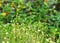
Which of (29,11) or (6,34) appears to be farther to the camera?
(29,11)

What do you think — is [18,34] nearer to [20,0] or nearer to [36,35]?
[36,35]

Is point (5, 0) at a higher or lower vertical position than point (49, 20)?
higher

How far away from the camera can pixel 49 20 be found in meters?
5.41

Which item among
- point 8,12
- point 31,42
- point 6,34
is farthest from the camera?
point 8,12

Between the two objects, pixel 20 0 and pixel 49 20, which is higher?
pixel 20 0

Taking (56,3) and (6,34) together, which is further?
(56,3)

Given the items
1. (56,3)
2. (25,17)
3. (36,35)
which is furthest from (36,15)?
(36,35)

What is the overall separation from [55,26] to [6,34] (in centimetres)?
148

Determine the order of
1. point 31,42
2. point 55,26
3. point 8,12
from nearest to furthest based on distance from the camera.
Answer: point 31,42 < point 55,26 < point 8,12

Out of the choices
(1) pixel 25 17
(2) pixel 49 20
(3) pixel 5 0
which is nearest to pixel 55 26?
(2) pixel 49 20

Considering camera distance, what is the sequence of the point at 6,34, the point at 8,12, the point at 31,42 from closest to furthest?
the point at 31,42, the point at 6,34, the point at 8,12

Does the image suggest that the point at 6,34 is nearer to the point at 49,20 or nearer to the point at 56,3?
the point at 49,20

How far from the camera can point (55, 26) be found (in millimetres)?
5285

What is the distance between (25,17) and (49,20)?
54cm
